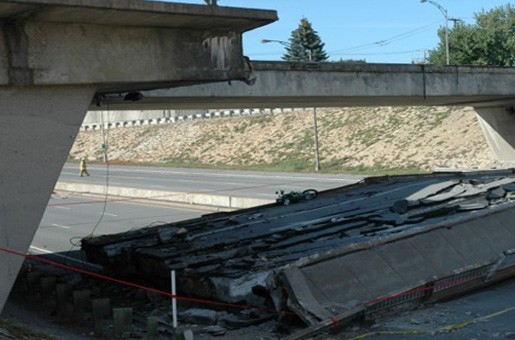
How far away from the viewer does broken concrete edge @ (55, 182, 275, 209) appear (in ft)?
100

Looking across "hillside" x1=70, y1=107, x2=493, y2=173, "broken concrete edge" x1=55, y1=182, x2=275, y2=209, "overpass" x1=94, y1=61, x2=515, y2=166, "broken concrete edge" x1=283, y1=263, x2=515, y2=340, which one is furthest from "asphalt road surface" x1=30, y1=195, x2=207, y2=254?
"hillside" x1=70, y1=107, x2=493, y2=173

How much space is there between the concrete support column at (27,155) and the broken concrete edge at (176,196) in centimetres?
1892

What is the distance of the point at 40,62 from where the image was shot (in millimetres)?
10594

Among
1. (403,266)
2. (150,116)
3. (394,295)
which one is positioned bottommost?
(394,295)

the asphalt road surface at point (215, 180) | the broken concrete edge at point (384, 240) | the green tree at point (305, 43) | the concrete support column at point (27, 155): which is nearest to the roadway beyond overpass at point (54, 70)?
the concrete support column at point (27, 155)

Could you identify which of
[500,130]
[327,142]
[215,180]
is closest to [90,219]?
[215,180]

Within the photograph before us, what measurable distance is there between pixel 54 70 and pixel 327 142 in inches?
1891

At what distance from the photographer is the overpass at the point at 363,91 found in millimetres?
21156

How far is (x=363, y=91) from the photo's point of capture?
2470cm

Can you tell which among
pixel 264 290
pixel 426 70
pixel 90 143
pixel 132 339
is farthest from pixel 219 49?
pixel 90 143

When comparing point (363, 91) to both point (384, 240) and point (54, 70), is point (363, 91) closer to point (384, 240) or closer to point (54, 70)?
point (384, 240)

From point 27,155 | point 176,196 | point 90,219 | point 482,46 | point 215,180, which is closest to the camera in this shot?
point 27,155

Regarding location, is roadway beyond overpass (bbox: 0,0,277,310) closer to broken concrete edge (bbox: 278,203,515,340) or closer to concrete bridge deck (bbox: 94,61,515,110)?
broken concrete edge (bbox: 278,203,515,340)

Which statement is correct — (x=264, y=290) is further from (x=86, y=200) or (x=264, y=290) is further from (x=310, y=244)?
(x=86, y=200)
